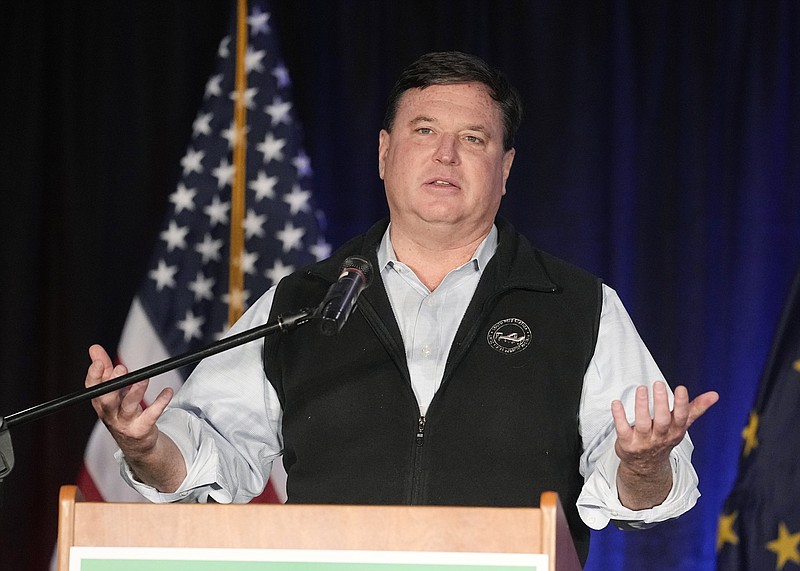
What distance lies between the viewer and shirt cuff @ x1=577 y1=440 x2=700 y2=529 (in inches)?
76.4

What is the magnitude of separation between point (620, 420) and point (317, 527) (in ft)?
1.64

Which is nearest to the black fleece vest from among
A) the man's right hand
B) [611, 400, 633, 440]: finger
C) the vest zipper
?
the vest zipper

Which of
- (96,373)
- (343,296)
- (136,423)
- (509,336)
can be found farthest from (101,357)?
(509,336)

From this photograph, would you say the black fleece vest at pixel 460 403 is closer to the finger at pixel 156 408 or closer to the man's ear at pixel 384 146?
the man's ear at pixel 384 146

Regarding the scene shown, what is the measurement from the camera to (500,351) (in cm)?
220

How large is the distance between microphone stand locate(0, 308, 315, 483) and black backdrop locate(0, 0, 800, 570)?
2.07 meters

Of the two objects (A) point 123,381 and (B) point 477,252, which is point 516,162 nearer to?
(B) point 477,252

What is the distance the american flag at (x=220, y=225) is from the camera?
3.73 meters

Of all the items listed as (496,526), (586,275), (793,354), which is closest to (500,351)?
(586,275)

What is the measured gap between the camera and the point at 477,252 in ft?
7.88

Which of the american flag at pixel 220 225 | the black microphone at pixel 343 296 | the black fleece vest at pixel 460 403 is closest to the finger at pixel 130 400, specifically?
the black microphone at pixel 343 296

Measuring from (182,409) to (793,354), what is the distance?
76.0 inches

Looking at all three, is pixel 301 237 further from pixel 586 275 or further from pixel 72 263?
pixel 586 275

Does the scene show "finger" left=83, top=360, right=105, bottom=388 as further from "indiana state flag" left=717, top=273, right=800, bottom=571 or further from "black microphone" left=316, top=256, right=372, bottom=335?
"indiana state flag" left=717, top=273, right=800, bottom=571
